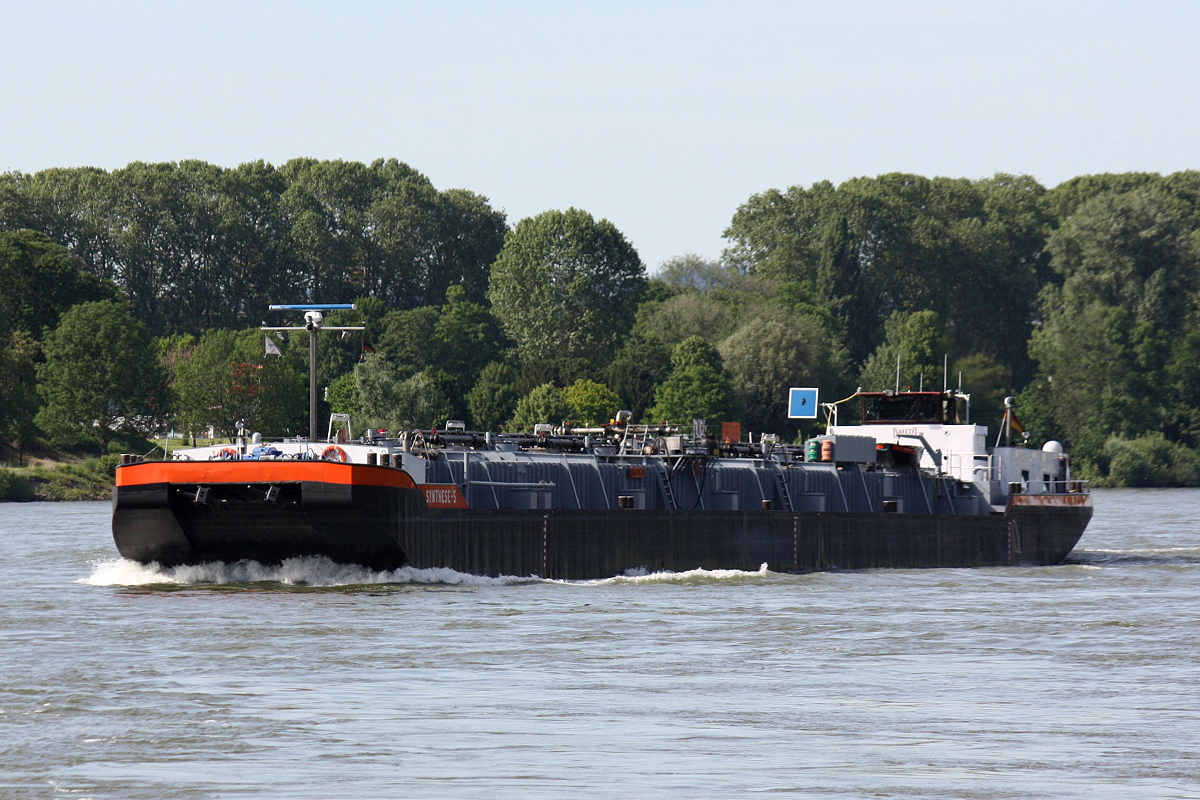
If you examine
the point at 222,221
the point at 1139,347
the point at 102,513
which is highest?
the point at 222,221

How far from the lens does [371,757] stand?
19.6m

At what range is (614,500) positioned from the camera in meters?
46.7

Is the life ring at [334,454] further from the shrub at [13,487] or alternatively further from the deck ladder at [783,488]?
the shrub at [13,487]

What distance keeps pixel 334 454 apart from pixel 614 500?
10.1 metres

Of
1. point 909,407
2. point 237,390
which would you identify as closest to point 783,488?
point 909,407

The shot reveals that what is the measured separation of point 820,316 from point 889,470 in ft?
299

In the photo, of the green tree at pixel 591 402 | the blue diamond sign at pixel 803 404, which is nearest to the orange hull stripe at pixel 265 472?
the blue diamond sign at pixel 803 404

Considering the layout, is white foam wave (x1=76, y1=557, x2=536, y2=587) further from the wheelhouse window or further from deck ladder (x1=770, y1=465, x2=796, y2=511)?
the wheelhouse window

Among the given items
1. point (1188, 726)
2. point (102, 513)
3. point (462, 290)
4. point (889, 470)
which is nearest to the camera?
point (1188, 726)

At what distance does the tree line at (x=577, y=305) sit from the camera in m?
112

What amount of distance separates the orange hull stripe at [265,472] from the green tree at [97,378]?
68.2m

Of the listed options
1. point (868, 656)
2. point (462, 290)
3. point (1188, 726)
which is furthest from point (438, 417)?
point (1188, 726)

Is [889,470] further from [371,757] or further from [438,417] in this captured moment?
[438,417]

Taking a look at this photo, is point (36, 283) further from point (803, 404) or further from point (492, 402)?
point (803, 404)
